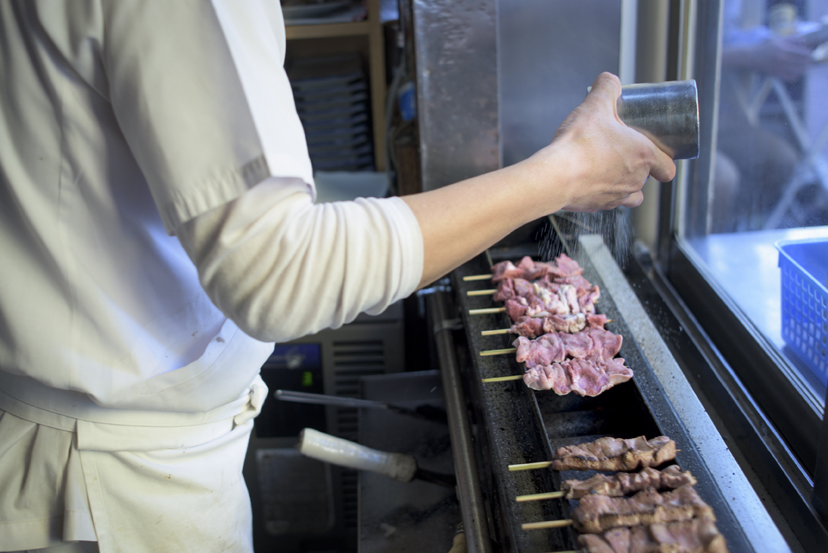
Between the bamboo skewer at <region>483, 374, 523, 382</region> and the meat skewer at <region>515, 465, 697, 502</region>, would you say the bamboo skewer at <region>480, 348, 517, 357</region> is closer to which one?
the bamboo skewer at <region>483, 374, 523, 382</region>

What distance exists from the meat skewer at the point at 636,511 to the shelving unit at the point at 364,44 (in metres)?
2.55

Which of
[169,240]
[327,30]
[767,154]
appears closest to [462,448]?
[169,240]

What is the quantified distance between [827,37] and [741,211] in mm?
724

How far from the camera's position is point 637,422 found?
141 cm

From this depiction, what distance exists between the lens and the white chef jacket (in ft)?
2.51

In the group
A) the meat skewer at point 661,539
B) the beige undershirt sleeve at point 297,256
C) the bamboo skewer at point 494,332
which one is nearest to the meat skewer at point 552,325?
the bamboo skewer at point 494,332

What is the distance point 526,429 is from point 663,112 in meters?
0.78

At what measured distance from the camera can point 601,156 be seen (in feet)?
3.82

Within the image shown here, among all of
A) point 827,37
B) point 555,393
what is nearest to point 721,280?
point 827,37

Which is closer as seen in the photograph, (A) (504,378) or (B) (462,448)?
(A) (504,378)

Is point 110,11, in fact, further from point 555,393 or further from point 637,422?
point 637,422

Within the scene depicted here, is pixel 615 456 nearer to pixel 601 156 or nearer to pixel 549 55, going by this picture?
pixel 601 156

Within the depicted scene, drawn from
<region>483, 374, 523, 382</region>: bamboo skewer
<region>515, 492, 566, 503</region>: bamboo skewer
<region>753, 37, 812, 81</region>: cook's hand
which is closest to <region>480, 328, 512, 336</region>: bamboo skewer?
<region>483, 374, 523, 382</region>: bamboo skewer

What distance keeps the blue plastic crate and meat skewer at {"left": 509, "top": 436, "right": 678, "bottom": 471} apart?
595mm
